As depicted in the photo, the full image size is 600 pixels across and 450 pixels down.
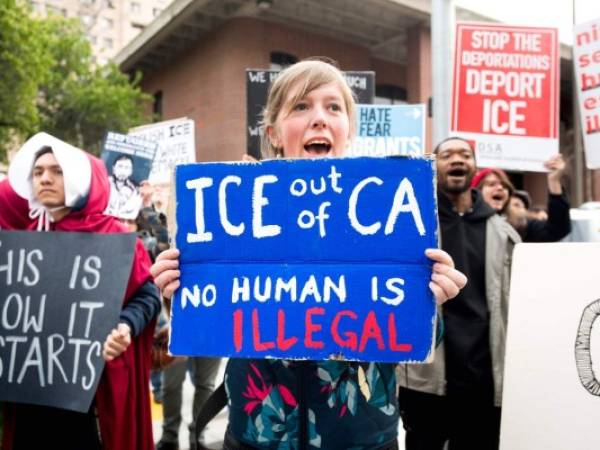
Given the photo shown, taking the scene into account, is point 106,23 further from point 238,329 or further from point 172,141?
point 238,329

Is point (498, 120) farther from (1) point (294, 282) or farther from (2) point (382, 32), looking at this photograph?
(2) point (382, 32)

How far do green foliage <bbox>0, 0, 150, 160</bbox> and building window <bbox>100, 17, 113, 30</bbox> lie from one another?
36082mm

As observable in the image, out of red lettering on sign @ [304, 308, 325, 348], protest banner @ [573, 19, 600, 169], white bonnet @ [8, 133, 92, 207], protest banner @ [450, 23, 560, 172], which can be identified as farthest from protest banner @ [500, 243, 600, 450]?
protest banner @ [450, 23, 560, 172]

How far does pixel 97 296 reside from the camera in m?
2.03

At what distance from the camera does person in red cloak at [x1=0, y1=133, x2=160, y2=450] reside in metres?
2.02

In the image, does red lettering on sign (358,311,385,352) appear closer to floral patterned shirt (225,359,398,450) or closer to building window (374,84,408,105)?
floral patterned shirt (225,359,398,450)

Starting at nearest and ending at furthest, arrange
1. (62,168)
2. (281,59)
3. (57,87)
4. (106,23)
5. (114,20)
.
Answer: (62,168) → (281,59) → (57,87) → (106,23) → (114,20)

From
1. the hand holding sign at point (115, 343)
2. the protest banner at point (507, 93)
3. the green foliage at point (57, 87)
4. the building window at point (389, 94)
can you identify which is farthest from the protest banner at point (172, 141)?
the green foliage at point (57, 87)

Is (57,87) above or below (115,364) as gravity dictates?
above

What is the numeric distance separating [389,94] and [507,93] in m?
11.6

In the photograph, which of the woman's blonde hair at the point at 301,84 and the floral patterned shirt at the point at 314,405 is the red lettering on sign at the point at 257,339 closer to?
the floral patterned shirt at the point at 314,405

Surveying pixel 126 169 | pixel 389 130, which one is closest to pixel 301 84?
pixel 389 130

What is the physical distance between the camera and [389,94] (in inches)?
599

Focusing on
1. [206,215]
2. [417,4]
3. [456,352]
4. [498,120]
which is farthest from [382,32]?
[206,215]
